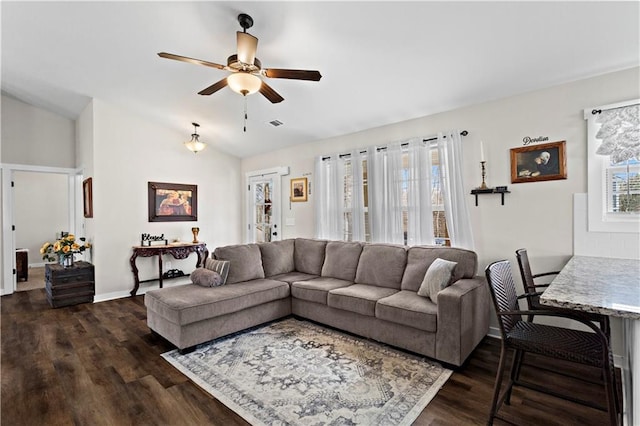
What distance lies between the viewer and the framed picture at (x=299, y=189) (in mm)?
5152

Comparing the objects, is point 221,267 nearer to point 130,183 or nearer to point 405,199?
point 405,199

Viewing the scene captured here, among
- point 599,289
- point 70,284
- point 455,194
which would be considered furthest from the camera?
point 70,284

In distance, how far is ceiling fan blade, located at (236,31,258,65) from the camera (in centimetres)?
230

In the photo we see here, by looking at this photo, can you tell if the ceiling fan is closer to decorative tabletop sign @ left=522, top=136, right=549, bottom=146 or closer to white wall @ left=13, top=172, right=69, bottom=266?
decorative tabletop sign @ left=522, top=136, right=549, bottom=146

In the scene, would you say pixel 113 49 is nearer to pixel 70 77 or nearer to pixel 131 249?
pixel 70 77

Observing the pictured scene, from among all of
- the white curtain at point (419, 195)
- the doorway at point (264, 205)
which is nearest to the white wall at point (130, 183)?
the doorway at point (264, 205)

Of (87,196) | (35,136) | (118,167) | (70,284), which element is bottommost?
(70,284)

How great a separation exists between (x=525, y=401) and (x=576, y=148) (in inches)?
85.3

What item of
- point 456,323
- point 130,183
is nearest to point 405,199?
point 456,323

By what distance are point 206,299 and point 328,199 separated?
7.75ft

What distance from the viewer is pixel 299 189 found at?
206 inches

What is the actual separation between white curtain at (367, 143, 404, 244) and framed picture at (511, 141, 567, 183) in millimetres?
1260

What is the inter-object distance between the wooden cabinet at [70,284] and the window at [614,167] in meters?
6.22

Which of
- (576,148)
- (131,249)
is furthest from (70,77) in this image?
(576,148)
